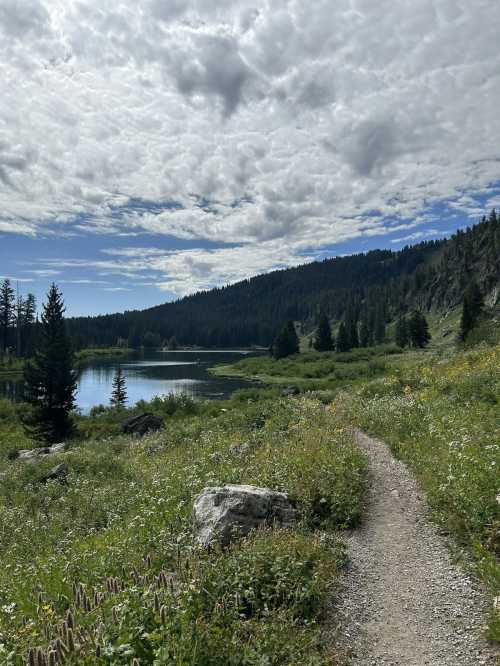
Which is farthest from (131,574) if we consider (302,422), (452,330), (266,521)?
(452,330)

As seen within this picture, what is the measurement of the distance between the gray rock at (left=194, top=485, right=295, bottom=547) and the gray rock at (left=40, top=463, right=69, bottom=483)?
1152 centimetres

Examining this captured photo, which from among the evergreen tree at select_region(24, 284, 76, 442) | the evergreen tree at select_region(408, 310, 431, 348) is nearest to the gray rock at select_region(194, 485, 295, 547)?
the evergreen tree at select_region(24, 284, 76, 442)

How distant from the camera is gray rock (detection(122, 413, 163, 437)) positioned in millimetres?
30031

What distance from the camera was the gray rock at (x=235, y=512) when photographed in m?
6.64

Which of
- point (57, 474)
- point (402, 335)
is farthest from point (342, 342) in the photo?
point (57, 474)

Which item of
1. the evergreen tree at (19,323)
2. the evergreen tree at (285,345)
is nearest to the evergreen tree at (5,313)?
the evergreen tree at (19,323)

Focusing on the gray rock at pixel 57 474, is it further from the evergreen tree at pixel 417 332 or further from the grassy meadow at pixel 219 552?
the evergreen tree at pixel 417 332

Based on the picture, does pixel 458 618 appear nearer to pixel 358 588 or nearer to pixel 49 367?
pixel 358 588

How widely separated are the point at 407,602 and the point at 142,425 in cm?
2685

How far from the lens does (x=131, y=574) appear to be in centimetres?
535

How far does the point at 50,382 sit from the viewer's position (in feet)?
109

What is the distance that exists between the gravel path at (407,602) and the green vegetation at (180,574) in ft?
1.31

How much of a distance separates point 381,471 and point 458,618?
604 centimetres

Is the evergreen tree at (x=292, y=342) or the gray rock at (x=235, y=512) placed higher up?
the evergreen tree at (x=292, y=342)
